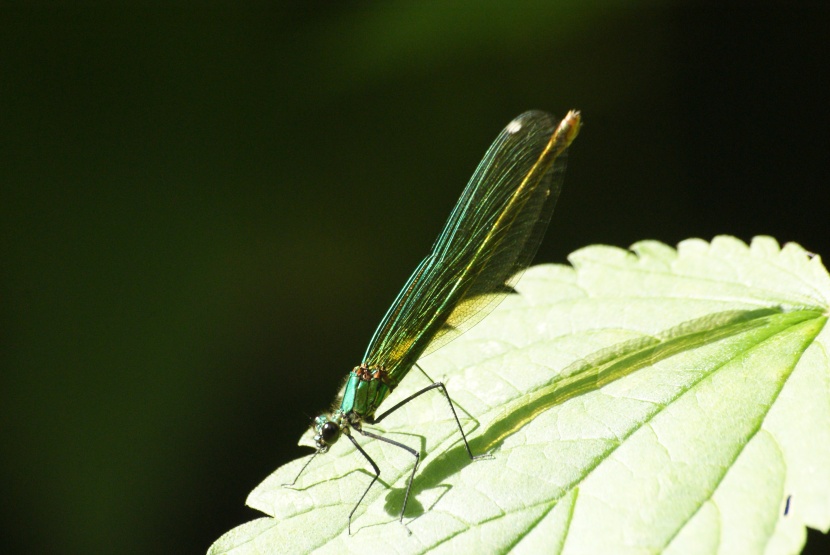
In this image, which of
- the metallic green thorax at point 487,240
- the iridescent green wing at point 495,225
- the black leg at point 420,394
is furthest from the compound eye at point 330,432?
the iridescent green wing at point 495,225

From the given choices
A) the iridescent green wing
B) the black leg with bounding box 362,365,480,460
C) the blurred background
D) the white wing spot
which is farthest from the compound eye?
the white wing spot

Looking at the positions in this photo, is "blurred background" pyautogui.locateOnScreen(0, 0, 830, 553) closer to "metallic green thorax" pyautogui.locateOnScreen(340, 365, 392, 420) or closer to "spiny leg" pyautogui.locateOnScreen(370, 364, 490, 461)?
"metallic green thorax" pyautogui.locateOnScreen(340, 365, 392, 420)

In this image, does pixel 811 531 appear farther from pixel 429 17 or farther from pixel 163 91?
pixel 163 91

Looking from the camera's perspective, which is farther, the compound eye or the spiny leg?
the compound eye

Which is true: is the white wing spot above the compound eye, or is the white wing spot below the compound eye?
above

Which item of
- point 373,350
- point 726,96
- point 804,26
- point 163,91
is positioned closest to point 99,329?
point 163,91

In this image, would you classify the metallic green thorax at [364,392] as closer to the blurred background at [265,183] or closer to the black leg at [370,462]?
the black leg at [370,462]

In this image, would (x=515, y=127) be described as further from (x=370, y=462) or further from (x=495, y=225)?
(x=370, y=462)
